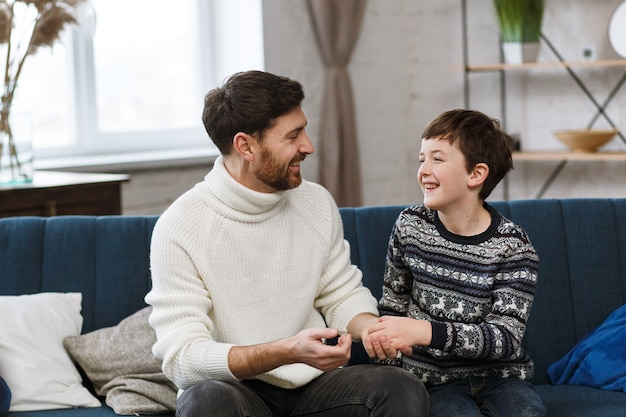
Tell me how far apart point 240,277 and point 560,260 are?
0.94 metres

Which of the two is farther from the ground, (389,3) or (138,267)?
→ (389,3)

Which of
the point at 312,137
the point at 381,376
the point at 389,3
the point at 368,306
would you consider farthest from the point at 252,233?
the point at 389,3

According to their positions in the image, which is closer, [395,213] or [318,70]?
[395,213]

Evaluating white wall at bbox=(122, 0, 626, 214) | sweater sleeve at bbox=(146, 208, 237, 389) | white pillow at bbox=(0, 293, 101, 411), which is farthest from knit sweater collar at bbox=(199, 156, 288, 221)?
white wall at bbox=(122, 0, 626, 214)

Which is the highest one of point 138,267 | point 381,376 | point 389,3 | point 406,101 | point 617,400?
point 389,3

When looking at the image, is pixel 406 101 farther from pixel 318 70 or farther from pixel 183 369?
pixel 183 369

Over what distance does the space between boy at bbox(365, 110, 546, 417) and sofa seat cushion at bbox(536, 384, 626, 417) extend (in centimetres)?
11

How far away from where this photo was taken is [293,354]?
6.56ft

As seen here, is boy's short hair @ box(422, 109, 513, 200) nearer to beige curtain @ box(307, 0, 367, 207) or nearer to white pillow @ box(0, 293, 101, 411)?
white pillow @ box(0, 293, 101, 411)

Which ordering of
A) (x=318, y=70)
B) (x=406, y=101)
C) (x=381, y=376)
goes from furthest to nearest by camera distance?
(x=406, y=101), (x=318, y=70), (x=381, y=376)

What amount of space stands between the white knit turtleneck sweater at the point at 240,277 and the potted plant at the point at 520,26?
2.71 metres

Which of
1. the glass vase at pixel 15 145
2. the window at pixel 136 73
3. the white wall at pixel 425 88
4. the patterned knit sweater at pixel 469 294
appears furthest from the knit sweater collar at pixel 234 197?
the window at pixel 136 73

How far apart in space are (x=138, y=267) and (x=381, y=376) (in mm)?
852

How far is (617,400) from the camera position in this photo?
2.36 meters
